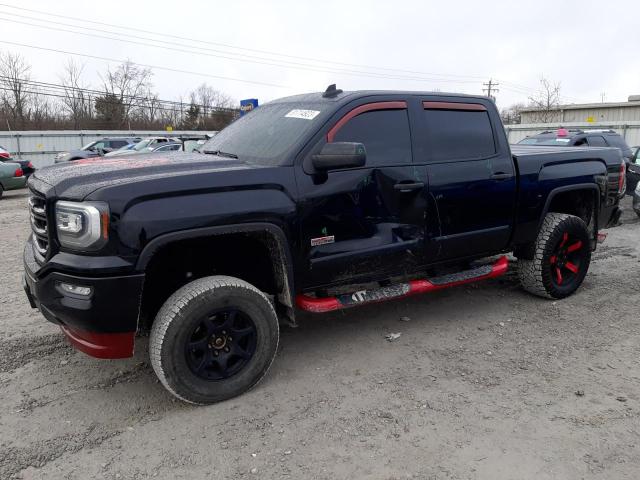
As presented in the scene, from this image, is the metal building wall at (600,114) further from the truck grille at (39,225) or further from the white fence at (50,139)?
the truck grille at (39,225)

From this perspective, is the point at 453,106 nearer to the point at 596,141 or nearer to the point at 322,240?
the point at 322,240

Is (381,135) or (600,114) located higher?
(600,114)

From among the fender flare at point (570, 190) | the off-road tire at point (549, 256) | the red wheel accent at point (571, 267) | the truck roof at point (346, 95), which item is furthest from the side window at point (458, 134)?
the red wheel accent at point (571, 267)

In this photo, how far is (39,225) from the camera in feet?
10.5

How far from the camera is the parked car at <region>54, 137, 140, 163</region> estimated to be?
21197 mm

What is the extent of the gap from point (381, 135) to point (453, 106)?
2.90 feet

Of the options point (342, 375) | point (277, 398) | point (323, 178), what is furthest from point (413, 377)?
point (323, 178)

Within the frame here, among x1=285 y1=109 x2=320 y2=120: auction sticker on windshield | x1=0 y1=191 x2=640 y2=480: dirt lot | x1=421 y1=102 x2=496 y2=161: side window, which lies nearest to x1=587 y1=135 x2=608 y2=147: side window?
x1=0 y1=191 x2=640 y2=480: dirt lot

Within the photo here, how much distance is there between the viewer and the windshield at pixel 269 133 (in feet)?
11.7

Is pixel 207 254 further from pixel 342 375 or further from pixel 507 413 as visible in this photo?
pixel 507 413

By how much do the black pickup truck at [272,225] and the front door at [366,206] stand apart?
1 cm

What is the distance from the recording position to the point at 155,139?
22.7 meters

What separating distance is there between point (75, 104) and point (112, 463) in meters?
50.9

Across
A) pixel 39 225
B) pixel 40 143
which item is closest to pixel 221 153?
pixel 39 225
